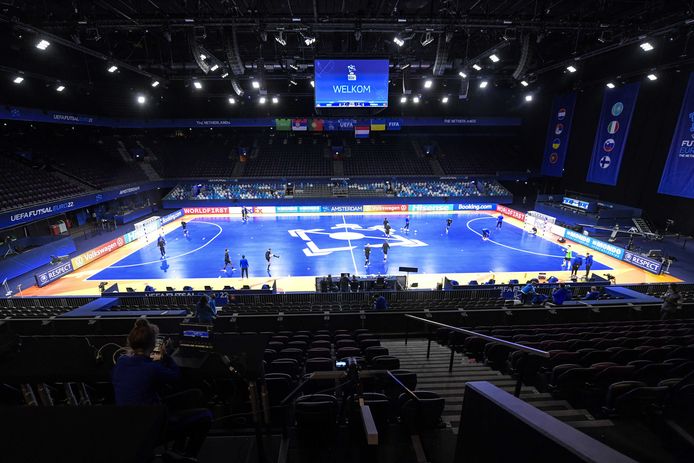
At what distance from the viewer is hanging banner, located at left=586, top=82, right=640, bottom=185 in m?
27.0

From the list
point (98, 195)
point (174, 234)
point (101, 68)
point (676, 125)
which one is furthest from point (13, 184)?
point (676, 125)

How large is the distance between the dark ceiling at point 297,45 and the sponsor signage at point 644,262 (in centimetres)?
1245

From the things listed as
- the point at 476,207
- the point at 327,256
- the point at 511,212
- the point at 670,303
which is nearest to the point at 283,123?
the point at 327,256

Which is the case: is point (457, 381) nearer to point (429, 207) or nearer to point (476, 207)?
point (429, 207)

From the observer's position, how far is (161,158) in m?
42.2

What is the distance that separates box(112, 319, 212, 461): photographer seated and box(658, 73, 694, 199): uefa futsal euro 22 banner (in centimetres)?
3249

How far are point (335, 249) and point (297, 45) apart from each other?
17.0 meters

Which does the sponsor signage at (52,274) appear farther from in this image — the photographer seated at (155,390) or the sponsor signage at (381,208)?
the sponsor signage at (381,208)

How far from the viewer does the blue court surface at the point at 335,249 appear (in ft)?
68.5

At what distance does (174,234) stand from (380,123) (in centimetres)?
2575

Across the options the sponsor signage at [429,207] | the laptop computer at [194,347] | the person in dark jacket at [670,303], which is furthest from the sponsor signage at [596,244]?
the laptop computer at [194,347]

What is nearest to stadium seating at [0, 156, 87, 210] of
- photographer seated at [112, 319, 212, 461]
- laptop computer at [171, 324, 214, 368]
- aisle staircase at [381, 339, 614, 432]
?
laptop computer at [171, 324, 214, 368]

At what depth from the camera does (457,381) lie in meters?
6.25

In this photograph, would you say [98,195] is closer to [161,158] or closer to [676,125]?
[161,158]
